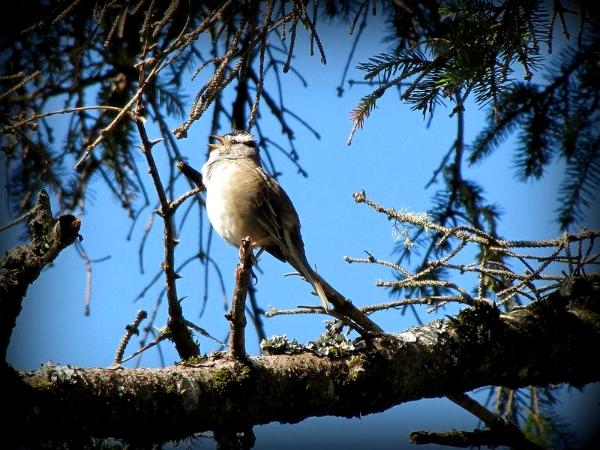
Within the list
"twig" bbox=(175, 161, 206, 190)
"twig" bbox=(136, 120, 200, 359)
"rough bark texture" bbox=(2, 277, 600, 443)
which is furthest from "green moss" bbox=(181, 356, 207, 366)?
"twig" bbox=(175, 161, 206, 190)

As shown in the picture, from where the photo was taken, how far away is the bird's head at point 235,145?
484 centimetres

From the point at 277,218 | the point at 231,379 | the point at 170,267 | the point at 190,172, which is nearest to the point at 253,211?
the point at 277,218

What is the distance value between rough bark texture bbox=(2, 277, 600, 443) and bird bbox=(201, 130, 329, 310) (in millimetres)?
1343

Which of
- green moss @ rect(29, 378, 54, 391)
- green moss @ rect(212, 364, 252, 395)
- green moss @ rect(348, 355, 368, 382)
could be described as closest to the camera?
green moss @ rect(29, 378, 54, 391)

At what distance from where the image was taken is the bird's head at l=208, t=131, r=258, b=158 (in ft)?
15.9

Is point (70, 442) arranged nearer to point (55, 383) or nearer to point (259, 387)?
point (55, 383)

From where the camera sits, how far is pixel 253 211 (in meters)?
4.33

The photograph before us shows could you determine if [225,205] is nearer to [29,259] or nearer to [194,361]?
[194,361]

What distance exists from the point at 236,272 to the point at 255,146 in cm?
244

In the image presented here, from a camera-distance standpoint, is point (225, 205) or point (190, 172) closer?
point (190, 172)

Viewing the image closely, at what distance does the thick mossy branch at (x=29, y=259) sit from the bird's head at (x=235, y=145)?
2.40 metres

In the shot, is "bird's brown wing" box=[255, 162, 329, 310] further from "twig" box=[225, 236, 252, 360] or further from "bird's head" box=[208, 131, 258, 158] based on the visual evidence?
"twig" box=[225, 236, 252, 360]

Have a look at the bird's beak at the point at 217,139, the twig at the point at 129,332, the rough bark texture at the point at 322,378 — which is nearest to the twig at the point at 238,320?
the rough bark texture at the point at 322,378

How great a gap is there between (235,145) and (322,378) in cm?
263
